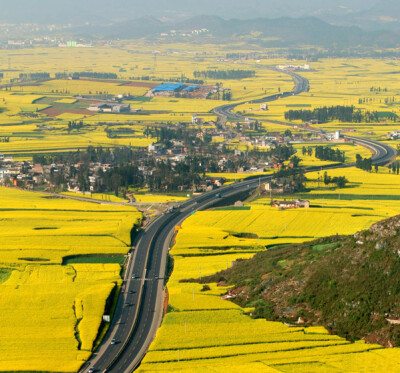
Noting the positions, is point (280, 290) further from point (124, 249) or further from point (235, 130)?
point (235, 130)

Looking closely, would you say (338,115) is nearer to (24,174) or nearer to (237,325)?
(24,174)

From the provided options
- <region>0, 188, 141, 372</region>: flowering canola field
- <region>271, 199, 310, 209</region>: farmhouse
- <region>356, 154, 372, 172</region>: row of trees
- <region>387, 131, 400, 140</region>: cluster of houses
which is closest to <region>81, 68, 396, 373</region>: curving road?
<region>0, 188, 141, 372</region>: flowering canola field

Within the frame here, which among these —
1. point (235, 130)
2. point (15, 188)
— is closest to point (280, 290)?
point (15, 188)

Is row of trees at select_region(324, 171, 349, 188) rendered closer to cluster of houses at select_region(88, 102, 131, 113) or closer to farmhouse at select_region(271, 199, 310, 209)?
farmhouse at select_region(271, 199, 310, 209)

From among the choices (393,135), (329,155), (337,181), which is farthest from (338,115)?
(337,181)

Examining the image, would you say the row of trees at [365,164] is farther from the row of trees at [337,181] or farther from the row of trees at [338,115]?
the row of trees at [338,115]

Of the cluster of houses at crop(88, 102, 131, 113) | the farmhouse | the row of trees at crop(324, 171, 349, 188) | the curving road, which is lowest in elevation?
the curving road

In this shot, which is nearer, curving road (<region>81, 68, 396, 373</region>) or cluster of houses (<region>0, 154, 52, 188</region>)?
curving road (<region>81, 68, 396, 373</region>)

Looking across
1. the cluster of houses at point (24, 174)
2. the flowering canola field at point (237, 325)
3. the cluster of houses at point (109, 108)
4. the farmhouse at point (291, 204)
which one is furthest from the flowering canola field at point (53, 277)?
the cluster of houses at point (109, 108)
